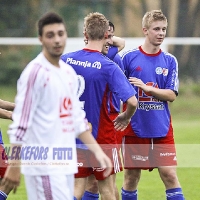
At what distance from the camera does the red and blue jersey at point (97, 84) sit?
6000mm

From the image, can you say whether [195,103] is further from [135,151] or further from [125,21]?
[135,151]

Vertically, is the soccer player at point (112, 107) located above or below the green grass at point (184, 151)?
above

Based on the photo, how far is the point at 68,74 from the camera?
196 inches

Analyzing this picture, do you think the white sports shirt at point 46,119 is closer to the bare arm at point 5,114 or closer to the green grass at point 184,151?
the bare arm at point 5,114

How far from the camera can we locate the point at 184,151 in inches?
493

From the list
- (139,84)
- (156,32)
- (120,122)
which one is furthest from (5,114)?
(156,32)

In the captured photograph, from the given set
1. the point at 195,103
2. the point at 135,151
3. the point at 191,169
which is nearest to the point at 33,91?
the point at 135,151

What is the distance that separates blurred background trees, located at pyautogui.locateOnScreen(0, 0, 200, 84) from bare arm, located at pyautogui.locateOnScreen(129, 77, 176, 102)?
1513cm

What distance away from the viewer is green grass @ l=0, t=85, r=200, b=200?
8688mm

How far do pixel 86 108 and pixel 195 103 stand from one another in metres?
15.3

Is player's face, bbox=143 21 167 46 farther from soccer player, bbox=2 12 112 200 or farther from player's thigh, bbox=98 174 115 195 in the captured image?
soccer player, bbox=2 12 112 200

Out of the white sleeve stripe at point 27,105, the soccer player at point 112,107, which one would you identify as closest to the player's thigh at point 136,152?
the soccer player at point 112,107

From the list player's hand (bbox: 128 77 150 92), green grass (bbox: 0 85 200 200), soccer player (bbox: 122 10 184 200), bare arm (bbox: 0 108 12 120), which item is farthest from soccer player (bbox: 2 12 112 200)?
green grass (bbox: 0 85 200 200)

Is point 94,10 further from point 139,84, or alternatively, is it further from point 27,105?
point 27,105
